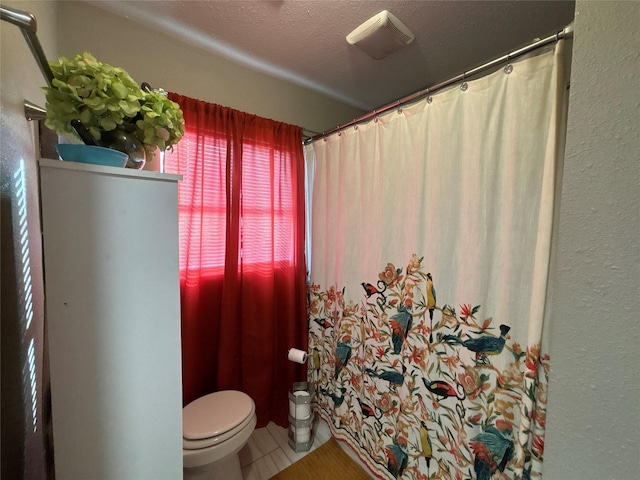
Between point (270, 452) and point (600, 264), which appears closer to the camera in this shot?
point (600, 264)

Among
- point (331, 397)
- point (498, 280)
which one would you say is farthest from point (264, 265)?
point (498, 280)

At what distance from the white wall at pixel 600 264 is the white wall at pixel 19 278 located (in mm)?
1099

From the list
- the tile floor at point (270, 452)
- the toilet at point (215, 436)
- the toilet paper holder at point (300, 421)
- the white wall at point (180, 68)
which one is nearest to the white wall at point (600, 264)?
the toilet at point (215, 436)

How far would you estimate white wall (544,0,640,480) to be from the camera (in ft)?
1.17

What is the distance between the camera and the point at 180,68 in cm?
134

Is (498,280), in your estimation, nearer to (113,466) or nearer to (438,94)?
(438,94)

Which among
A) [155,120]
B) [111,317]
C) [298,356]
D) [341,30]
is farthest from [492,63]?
[298,356]

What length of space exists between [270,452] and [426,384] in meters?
1.06

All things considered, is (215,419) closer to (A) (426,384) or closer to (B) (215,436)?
(B) (215,436)

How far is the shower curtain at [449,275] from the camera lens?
82 centimetres

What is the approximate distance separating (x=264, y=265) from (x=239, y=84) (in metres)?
1.17

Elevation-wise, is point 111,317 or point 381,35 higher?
point 381,35

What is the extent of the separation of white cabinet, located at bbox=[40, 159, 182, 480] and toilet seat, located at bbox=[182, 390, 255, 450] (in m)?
0.46

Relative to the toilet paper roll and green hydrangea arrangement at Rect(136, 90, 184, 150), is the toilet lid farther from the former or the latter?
green hydrangea arrangement at Rect(136, 90, 184, 150)
